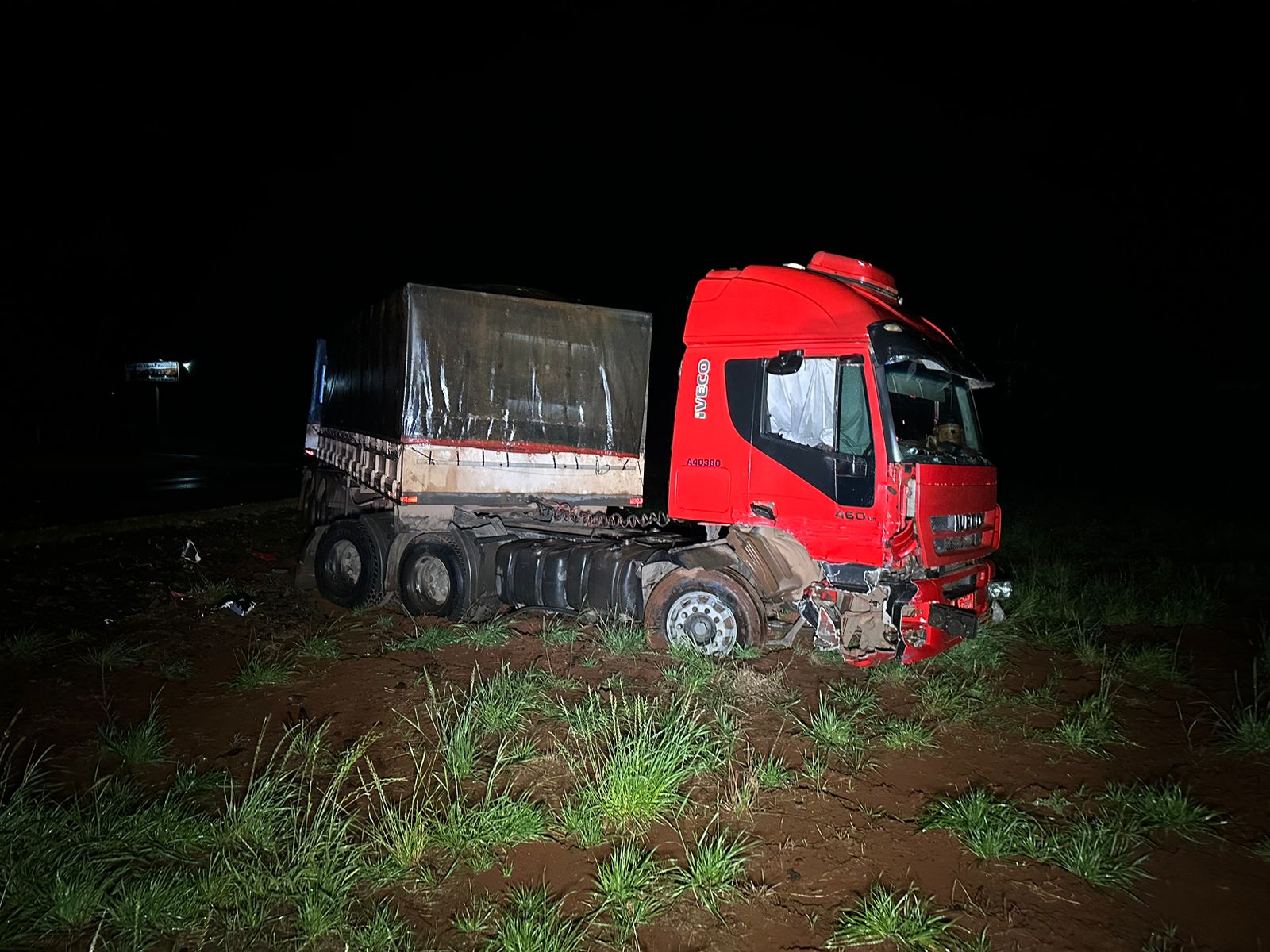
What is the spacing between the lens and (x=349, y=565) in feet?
26.3

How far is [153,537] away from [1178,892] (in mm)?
12447

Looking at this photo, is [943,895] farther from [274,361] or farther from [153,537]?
[274,361]

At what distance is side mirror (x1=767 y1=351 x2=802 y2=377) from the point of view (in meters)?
5.34

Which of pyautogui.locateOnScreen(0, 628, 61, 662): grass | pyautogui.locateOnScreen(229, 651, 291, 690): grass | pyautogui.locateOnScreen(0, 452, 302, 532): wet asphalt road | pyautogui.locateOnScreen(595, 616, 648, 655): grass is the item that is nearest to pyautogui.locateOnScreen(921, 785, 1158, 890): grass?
pyautogui.locateOnScreen(595, 616, 648, 655): grass

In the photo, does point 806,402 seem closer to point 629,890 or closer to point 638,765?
point 638,765

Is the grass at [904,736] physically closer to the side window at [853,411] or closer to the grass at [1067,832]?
the grass at [1067,832]

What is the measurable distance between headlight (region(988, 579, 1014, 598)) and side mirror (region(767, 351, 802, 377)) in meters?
2.62

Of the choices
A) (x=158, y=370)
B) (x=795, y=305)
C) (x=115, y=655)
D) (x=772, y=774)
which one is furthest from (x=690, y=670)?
(x=158, y=370)

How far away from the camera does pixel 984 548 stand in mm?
6164

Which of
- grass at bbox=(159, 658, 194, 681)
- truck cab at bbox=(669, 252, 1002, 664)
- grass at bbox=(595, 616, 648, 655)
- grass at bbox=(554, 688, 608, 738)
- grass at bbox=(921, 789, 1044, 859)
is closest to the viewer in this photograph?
grass at bbox=(921, 789, 1044, 859)

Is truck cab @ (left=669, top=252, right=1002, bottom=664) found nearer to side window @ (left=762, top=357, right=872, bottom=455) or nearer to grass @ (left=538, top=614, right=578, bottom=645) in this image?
side window @ (left=762, top=357, right=872, bottom=455)

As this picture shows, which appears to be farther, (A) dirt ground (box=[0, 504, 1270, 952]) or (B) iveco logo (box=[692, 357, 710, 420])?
(B) iveco logo (box=[692, 357, 710, 420])

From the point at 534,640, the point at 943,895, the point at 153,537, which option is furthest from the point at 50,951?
the point at 153,537

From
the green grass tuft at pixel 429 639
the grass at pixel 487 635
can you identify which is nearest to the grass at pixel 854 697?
the grass at pixel 487 635
